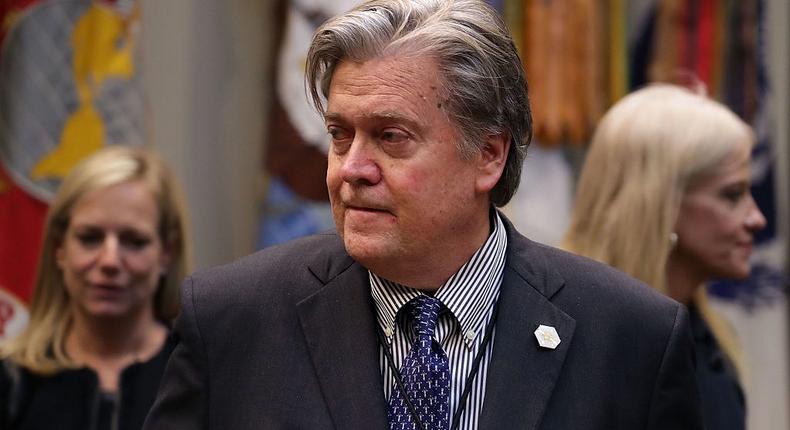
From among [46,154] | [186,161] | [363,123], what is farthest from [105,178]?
[363,123]

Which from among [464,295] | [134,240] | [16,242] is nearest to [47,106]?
[16,242]

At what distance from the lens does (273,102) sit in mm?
5688

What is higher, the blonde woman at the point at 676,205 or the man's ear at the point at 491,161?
the man's ear at the point at 491,161

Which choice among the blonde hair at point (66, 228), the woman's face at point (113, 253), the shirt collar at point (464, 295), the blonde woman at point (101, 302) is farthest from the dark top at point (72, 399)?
the shirt collar at point (464, 295)

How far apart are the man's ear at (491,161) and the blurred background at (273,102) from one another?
2.47 meters

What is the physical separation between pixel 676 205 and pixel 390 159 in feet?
5.17

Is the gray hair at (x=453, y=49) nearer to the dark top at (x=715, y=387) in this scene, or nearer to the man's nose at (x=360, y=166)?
the man's nose at (x=360, y=166)

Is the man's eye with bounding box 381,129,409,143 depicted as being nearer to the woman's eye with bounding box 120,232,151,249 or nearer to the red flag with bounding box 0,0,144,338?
the woman's eye with bounding box 120,232,151,249

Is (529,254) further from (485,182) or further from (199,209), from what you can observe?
(199,209)

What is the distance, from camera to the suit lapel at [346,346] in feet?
9.03

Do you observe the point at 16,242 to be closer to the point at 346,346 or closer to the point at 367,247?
the point at 346,346

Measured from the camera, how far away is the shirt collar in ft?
9.45

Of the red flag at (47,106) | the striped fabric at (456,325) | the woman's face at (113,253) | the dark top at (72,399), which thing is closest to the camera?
the striped fabric at (456,325)

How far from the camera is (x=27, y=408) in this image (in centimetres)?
412
